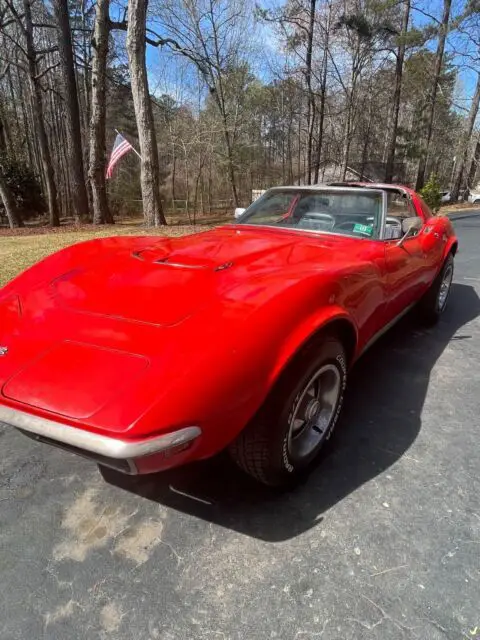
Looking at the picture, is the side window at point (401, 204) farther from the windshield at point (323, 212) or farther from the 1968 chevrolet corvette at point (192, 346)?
→ the 1968 chevrolet corvette at point (192, 346)

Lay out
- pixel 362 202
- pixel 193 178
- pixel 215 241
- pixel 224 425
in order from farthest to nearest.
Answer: pixel 193 178
pixel 362 202
pixel 215 241
pixel 224 425

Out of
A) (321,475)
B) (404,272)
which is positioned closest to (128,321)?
(321,475)

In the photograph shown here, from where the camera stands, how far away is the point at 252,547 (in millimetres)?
1630

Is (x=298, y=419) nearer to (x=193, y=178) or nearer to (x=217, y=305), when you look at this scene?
(x=217, y=305)

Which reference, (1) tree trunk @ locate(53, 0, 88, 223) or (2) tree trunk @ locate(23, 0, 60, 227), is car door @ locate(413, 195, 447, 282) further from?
(2) tree trunk @ locate(23, 0, 60, 227)

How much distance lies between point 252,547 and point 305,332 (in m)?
0.89

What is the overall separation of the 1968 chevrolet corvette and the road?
10.1 inches

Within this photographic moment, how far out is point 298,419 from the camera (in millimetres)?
1945

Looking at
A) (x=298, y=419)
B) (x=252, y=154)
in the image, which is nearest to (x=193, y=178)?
(x=252, y=154)

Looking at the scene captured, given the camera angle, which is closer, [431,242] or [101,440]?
[101,440]

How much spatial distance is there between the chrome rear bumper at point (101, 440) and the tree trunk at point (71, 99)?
14338 mm

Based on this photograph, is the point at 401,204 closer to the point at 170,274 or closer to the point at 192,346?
the point at 170,274

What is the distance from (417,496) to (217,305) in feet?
4.21

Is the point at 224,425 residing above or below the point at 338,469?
above
